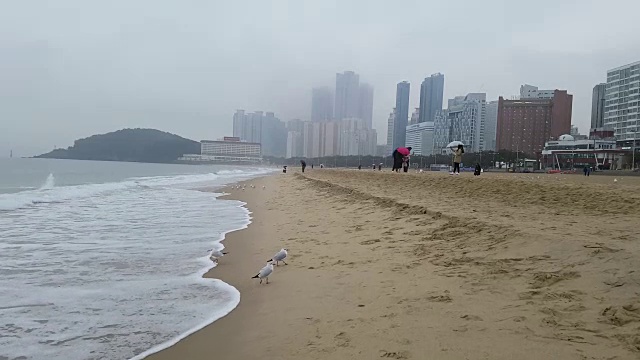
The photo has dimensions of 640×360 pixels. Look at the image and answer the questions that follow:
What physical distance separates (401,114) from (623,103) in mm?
77508

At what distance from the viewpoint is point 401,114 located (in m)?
162

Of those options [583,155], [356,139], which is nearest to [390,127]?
[356,139]

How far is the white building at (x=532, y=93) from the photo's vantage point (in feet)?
415

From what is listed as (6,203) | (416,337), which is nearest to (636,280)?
(416,337)

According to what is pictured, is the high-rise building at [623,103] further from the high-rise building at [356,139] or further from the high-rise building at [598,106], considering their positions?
the high-rise building at [356,139]

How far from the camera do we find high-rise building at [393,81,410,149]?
157825 mm

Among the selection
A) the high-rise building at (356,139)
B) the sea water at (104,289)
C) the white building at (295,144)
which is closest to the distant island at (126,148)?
the white building at (295,144)

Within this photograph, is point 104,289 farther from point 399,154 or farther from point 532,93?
Result: point 532,93

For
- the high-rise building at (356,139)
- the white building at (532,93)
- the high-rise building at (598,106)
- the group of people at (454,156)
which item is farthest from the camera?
the high-rise building at (356,139)

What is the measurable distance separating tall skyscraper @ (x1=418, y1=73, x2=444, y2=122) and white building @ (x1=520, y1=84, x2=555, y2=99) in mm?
27177

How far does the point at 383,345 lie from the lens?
3.17 m

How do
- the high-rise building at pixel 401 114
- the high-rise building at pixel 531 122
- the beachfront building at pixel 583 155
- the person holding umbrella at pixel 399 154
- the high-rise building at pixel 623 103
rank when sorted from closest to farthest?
the person holding umbrella at pixel 399 154 < the beachfront building at pixel 583 155 < the high-rise building at pixel 623 103 < the high-rise building at pixel 531 122 < the high-rise building at pixel 401 114

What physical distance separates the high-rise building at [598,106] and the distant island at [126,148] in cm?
15135

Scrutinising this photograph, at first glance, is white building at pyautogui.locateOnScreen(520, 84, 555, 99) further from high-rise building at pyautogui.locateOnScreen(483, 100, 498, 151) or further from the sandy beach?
Result: the sandy beach
